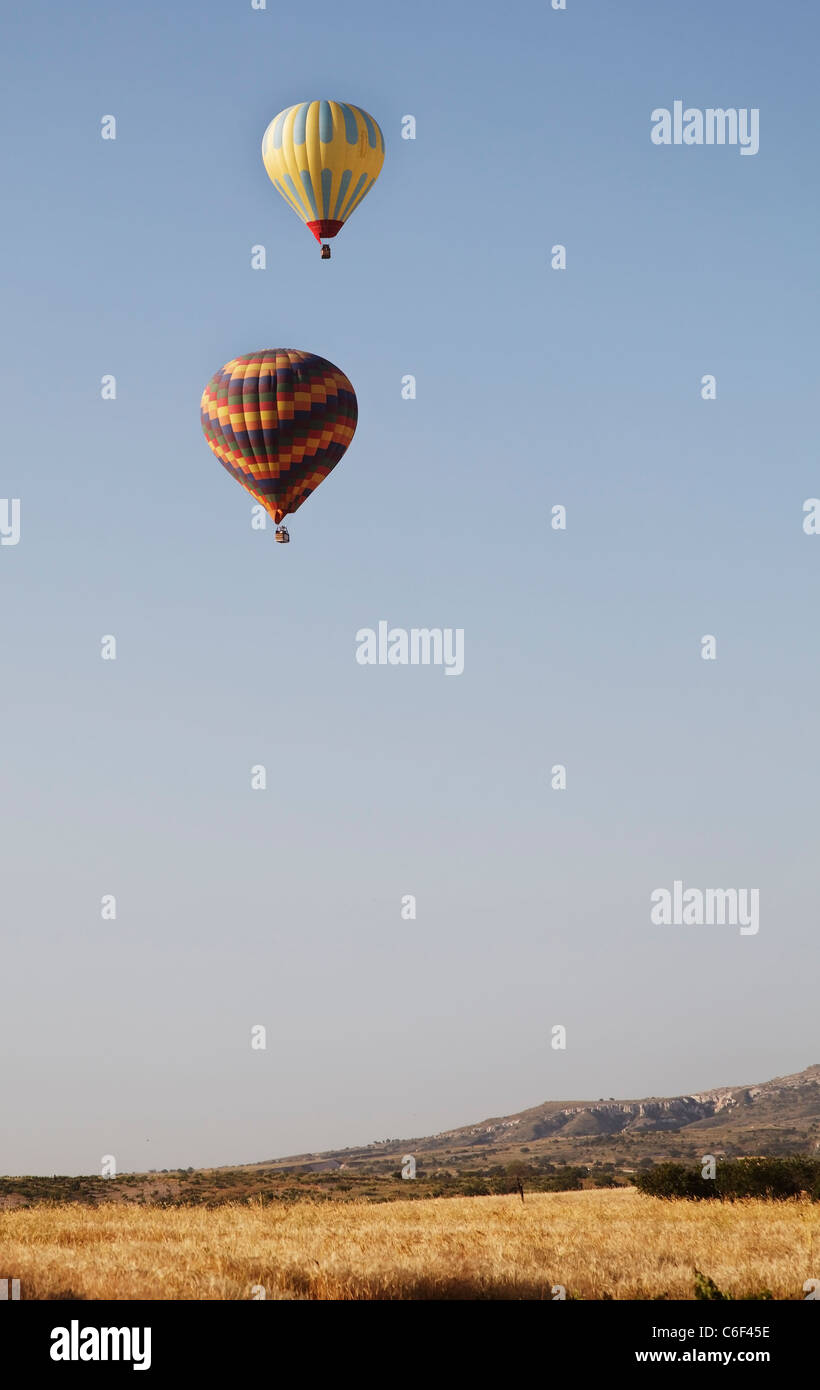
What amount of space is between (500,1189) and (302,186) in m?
35.0

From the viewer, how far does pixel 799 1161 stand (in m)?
40.1

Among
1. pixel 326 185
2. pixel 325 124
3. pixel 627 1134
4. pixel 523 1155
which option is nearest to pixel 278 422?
pixel 326 185

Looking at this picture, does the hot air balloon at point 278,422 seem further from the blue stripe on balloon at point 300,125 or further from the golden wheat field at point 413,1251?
the golden wheat field at point 413,1251

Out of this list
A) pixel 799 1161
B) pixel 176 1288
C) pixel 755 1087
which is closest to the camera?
pixel 176 1288

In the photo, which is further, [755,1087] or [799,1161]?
[755,1087]

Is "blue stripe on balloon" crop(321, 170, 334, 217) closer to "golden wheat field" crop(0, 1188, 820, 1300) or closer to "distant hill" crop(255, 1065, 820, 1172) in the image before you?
"golden wheat field" crop(0, 1188, 820, 1300)

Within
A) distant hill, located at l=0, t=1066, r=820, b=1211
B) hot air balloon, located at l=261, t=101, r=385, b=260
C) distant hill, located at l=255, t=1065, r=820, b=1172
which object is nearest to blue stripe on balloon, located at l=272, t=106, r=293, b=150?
hot air balloon, located at l=261, t=101, r=385, b=260

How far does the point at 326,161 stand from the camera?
4972cm

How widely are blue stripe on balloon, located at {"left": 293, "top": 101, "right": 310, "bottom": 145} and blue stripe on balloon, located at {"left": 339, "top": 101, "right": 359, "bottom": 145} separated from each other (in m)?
1.29

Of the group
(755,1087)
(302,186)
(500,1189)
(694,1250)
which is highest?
(302,186)

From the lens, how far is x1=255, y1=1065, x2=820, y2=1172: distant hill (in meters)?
95.9

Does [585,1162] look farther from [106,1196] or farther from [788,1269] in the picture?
[788,1269]
